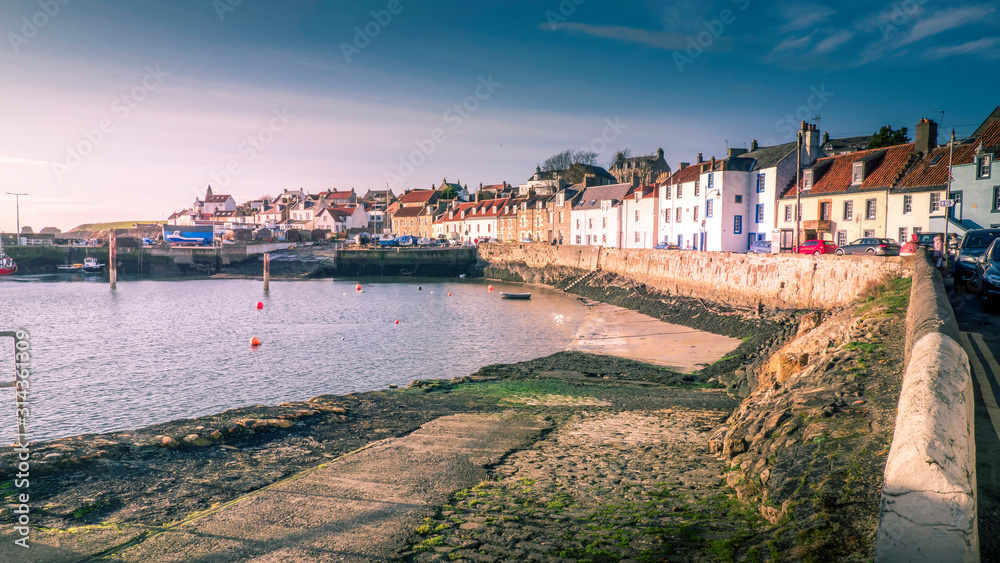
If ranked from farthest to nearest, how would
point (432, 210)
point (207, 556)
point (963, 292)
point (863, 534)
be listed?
point (432, 210)
point (963, 292)
point (207, 556)
point (863, 534)

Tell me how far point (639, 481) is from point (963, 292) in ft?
54.8

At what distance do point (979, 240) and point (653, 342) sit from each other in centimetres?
1299

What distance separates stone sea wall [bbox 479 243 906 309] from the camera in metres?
24.1

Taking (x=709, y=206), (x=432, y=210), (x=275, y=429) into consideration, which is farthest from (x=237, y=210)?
(x=275, y=429)

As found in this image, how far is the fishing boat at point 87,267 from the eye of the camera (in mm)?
80000

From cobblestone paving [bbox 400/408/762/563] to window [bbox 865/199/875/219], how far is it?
3675 centimetres

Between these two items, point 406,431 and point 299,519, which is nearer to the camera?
point 299,519

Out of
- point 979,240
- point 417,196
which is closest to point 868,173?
point 979,240

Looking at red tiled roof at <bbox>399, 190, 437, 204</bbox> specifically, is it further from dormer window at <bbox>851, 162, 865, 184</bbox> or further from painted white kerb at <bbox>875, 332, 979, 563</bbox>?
painted white kerb at <bbox>875, 332, 979, 563</bbox>

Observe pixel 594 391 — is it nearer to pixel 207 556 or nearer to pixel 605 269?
pixel 207 556

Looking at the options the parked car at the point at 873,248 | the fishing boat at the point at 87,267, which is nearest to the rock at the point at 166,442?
the parked car at the point at 873,248

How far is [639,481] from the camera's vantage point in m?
7.67

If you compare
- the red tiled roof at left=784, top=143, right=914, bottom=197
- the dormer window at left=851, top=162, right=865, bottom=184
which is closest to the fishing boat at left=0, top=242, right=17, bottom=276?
the red tiled roof at left=784, top=143, right=914, bottom=197

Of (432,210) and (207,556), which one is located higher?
(432,210)
